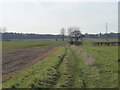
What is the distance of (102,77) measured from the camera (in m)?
16.0

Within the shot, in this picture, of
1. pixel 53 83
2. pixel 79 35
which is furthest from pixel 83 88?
pixel 79 35

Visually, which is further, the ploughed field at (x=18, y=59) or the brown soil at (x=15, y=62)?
the ploughed field at (x=18, y=59)

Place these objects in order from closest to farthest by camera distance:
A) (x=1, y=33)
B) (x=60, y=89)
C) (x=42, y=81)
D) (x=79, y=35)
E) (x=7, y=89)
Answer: (x=60, y=89)
(x=7, y=89)
(x=42, y=81)
(x=79, y=35)
(x=1, y=33)

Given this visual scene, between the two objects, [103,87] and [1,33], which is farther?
[1,33]

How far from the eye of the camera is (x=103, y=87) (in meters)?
13.1

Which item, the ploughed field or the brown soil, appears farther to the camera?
the ploughed field

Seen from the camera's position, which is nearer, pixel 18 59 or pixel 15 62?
pixel 15 62

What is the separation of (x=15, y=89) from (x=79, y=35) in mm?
125942

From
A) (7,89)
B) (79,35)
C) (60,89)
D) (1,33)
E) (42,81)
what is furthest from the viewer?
(1,33)

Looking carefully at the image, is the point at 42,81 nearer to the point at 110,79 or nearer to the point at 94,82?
the point at 94,82

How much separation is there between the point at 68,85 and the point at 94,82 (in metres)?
1.77

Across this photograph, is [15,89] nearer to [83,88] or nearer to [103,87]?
[83,88]

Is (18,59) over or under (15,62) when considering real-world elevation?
under

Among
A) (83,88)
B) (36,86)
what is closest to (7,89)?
(36,86)
